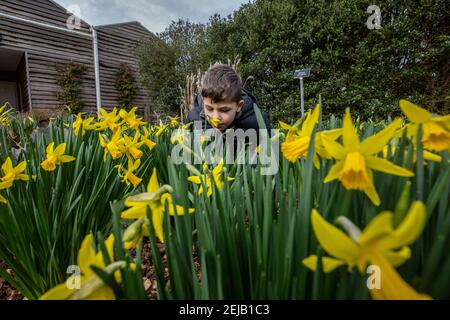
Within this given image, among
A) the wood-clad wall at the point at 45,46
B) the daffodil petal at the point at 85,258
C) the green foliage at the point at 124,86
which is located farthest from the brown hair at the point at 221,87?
Answer: the green foliage at the point at 124,86

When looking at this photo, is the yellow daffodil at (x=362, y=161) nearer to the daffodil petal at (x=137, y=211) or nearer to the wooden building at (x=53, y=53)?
the daffodil petal at (x=137, y=211)

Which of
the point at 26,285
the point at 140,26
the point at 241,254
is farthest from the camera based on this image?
the point at 140,26

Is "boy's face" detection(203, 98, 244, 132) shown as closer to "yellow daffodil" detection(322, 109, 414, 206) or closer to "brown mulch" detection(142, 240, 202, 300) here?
"brown mulch" detection(142, 240, 202, 300)

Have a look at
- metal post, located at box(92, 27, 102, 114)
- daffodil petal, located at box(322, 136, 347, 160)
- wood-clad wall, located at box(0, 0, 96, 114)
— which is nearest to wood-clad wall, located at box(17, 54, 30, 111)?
wood-clad wall, located at box(0, 0, 96, 114)

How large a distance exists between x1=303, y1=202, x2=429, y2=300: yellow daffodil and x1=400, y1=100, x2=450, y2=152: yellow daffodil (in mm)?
192

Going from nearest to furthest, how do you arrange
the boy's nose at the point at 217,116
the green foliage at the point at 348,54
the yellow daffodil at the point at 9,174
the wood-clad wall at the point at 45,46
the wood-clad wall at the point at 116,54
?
the yellow daffodil at the point at 9,174
the boy's nose at the point at 217,116
the green foliage at the point at 348,54
the wood-clad wall at the point at 45,46
the wood-clad wall at the point at 116,54

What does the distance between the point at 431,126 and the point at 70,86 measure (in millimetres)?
10349

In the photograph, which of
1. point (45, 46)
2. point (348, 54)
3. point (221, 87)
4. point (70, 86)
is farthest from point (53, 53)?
point (221, 87)

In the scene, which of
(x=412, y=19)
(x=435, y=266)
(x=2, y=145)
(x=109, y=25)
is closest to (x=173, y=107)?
(x=109, y=25)

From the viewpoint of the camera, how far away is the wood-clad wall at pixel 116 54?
9.83 metres

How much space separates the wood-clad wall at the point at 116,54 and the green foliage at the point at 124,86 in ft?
0.51

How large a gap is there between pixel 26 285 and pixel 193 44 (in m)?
9.62

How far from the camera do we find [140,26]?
10750mm
